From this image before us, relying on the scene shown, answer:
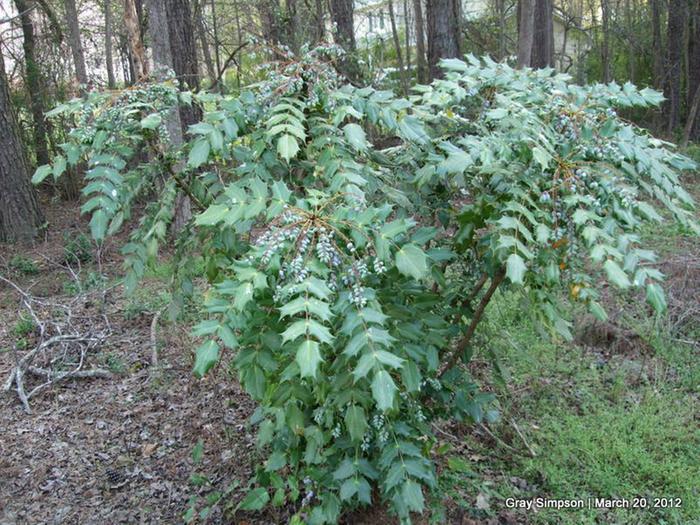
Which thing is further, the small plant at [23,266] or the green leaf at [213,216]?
the small plant at [23,266]

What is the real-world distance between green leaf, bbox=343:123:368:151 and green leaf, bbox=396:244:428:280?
1.62ft

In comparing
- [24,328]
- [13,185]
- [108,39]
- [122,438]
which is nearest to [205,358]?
[122,438]

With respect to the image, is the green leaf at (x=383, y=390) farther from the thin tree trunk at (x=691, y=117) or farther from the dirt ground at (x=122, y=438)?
the thin tree trunk at (x=691, y=117)

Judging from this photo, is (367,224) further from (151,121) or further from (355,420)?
(151,121)

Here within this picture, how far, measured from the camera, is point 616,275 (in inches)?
72.5

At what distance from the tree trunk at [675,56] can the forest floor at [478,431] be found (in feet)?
30.2

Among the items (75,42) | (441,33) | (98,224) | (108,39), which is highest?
(108,39)

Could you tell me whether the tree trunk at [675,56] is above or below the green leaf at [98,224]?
above

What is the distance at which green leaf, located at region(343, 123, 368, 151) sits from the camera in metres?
2.32

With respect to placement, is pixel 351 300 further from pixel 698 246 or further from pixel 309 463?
pixel 698 246

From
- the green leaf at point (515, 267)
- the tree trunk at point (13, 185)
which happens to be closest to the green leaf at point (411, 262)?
the green leaf at point (515, 267)

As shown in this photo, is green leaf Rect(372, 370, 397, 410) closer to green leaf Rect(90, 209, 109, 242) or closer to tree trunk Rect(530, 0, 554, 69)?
Result: green leaf Rect(90, 209, 109, 242)

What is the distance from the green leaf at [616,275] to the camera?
71.3 inches

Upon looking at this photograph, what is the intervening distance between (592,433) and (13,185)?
816cm
